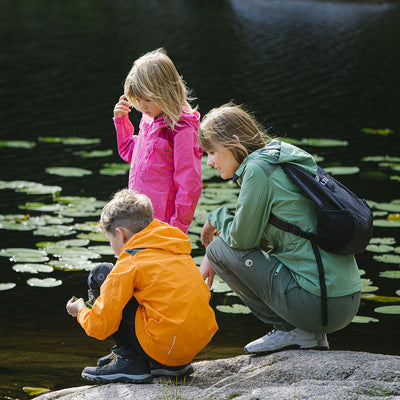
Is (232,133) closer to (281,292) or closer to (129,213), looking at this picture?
(129,213)

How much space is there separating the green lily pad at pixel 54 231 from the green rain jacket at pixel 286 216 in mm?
2081

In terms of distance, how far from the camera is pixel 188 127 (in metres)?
2.70

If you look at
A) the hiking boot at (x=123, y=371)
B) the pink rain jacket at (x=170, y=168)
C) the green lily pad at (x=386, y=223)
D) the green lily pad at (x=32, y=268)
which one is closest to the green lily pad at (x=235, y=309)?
the pink rain jacket at (x=170, y=168)

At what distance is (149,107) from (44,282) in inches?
48.5

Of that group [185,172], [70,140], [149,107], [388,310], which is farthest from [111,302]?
[70,140]

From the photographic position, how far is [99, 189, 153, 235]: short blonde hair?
82.9 inches

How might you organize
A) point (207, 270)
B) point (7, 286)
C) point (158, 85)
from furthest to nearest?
point (7, 286), point (158, 85), point (207, 270)

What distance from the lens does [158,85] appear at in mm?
2611

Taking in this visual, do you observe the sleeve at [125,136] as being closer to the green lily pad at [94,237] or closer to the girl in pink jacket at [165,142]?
the girl in pink jacket at [165,142]

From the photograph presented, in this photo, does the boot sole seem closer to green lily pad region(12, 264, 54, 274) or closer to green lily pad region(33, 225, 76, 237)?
green lily pad region(12, 264, 54, 274)

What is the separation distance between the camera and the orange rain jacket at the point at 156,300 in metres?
2.00

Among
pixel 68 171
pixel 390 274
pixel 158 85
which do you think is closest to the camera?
pixel 158 85

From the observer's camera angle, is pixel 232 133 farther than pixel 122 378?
Yes

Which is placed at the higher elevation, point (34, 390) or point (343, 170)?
point (34, 390)
